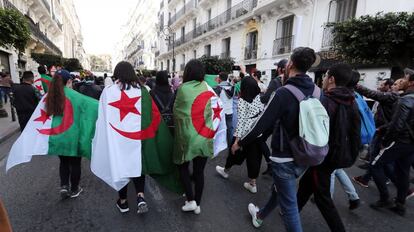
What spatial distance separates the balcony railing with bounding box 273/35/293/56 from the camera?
1456cm

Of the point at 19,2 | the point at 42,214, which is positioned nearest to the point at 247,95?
the point at 42,214

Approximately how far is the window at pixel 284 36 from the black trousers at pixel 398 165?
12201mm

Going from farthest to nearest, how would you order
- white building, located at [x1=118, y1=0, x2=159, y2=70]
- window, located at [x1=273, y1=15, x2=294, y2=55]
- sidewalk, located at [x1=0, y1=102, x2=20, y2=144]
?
white building, located at [x1=118, y1=0, x2=159, y2=70] < window, located at [x1=273, y1=15, x2=294, y2=55] < sidewalk, located at [x1=0, y1=102, x2=20, y2=144]

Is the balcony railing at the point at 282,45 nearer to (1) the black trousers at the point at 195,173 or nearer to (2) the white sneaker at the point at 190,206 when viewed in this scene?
(1) the black trousers at the point at 195,173

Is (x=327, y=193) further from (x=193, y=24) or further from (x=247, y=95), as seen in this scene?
(x=193, y=24)

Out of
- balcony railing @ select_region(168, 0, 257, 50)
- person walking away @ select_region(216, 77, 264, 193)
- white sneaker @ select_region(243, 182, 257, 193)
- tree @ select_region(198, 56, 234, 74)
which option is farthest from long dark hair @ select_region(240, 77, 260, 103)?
balcony railing @ select_region(168, 0, 257, 50)

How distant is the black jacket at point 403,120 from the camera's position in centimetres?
306

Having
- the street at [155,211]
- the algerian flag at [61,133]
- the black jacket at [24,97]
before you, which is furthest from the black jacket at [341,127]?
the black jacket at [24,97]

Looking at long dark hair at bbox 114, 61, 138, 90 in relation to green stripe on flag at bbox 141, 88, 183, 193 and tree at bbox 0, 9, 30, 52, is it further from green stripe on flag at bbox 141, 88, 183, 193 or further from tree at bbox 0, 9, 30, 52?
tree at bbox 0, 9, 30, 52

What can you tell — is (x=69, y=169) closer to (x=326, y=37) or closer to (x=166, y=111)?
(x=166, y=111)

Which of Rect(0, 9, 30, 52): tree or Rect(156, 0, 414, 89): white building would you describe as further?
Rect(156, 0, 414, 89): white building

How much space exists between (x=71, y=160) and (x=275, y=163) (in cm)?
256

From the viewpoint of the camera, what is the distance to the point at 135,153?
9.32ft

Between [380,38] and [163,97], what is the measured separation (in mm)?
6874
